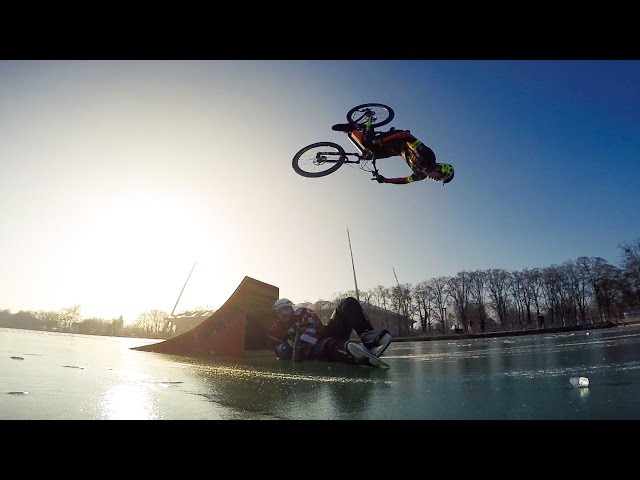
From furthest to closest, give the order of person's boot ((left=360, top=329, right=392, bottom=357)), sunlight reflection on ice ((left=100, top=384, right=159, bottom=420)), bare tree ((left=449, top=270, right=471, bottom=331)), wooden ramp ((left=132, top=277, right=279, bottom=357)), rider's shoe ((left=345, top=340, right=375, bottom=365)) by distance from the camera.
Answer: bare tree ((left=449, top=270, right=471, bottom=331)) < wooden ramp ((left=132, top=277, right=279, bottom=357)) < person's boot ((left=360, top=329, right=392, bottom=357)) < rider's shoe ((left=345, top=340, right=375, bottom=365)) < sunlight reflection on ice ((left=100, top=384, right=159, bottom=420))

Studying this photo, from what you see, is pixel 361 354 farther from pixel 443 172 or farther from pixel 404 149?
pixel 404 149

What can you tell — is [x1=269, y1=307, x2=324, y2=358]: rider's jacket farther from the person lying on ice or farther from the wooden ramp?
the wooden ramp

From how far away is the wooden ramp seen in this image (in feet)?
29.6

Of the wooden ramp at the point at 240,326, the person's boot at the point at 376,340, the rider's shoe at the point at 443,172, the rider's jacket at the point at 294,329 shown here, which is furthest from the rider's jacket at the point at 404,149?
the wooden ramp at the point at 240,326

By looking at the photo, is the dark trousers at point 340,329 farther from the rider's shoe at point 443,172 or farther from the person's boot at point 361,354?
the rider's shoe at point 443,172

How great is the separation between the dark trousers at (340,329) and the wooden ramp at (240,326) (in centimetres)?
274

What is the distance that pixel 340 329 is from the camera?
6.95 m

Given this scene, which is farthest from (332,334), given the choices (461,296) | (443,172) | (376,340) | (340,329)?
(461,296)

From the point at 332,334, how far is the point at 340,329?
0.20 meters

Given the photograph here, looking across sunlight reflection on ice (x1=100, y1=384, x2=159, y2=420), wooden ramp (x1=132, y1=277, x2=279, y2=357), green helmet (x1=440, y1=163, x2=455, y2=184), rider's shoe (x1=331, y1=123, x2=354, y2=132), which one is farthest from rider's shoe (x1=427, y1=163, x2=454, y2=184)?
sunlight reflection on ice (x1=100, y1=384, x2=159, y2=420)
